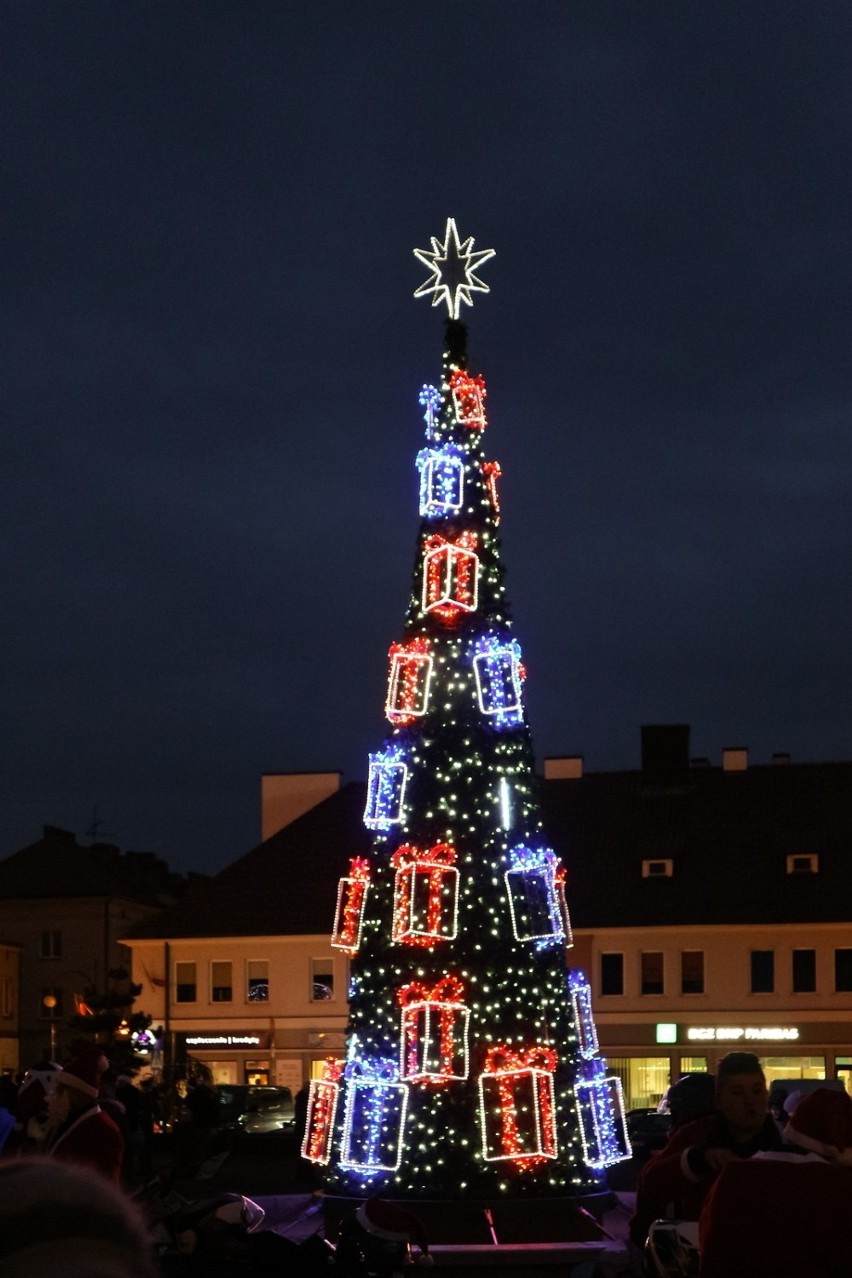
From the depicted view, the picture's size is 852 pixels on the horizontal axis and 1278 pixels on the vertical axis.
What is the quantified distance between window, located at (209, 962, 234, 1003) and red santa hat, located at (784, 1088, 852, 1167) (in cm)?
5167

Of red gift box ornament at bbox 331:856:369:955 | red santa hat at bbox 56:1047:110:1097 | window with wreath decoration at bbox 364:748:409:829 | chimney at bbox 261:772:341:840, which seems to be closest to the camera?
red santa hat at bbox 56:1047:110:1097

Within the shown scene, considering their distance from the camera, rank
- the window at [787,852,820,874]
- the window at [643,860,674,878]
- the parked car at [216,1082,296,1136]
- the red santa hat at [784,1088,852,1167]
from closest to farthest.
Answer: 1. the red santa hat at [784,1088,852,1167]
2. the parked car at [216,1082,296,1136]
3. the window at [787,852,820,874]
4. the window at [643,860,674,878]

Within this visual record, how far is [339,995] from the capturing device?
55250 millimetres

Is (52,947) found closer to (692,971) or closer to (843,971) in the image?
(692,971)

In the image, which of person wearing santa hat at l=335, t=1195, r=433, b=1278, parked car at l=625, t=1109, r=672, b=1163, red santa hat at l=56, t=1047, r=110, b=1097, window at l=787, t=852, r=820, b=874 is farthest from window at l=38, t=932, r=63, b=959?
red santa hat at l=56, t=1047, r=110, b=1097

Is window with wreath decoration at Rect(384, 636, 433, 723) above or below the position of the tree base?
above

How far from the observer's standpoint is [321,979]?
55.5 meters

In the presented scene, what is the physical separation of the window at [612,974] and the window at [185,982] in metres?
11.9

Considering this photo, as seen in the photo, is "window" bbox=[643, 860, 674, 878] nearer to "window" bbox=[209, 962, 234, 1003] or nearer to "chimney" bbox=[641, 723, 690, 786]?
"chimney" bbox=[641, 723, 690, 786]

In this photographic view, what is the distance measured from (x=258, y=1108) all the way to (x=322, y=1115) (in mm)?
25063

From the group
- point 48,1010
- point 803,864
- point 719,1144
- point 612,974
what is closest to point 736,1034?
point 612,974

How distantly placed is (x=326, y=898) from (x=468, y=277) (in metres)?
34.4

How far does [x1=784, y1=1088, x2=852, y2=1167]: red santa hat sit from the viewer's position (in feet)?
17.8

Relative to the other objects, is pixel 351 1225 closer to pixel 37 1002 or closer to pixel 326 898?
pixel 326 898
